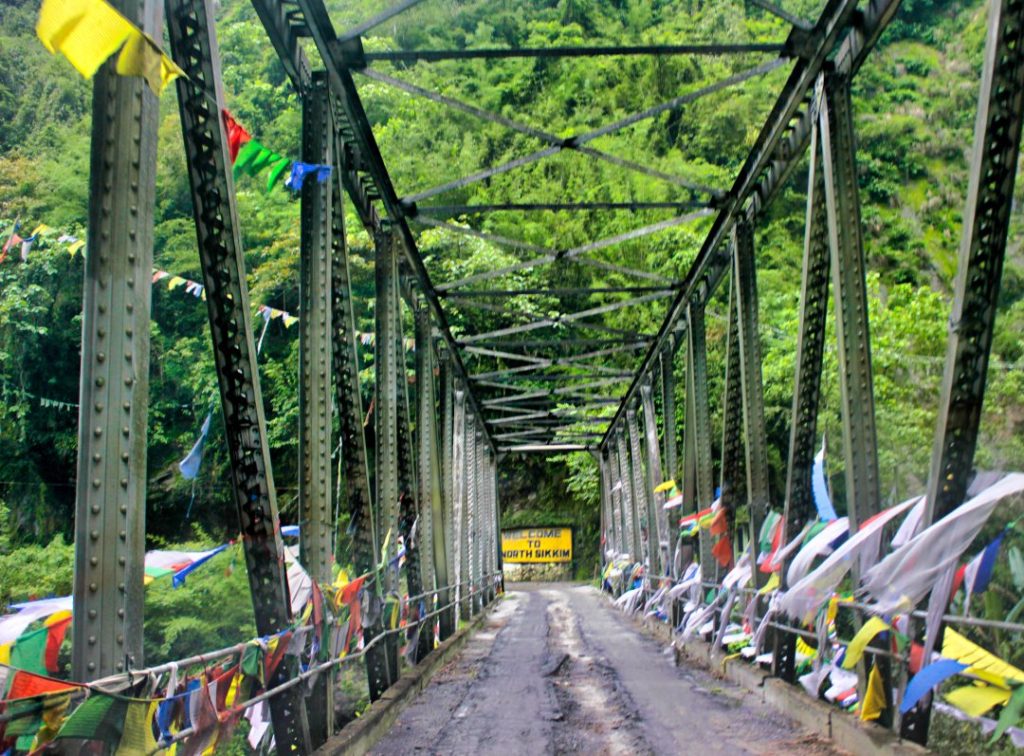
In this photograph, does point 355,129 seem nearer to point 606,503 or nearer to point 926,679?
point 926,679

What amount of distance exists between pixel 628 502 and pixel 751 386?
14673mm

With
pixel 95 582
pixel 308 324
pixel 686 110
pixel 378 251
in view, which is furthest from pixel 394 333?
pixel 686 110

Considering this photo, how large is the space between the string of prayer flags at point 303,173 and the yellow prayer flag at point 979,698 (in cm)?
405

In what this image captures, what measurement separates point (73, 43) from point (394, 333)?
6281mm

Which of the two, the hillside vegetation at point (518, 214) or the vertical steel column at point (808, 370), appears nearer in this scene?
the vertical steel column at point (808, 370)

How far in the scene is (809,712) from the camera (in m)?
6.08

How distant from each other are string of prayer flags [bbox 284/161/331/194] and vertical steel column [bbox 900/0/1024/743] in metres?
3.41

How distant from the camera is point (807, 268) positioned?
6867 millimetres

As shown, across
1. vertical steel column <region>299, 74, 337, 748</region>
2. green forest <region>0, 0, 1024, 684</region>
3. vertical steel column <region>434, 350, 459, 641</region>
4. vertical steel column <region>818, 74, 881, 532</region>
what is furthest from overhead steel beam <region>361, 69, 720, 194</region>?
vertical steel column <region>434, 350, 459, 641</region>

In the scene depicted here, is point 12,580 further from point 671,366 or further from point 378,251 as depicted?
point 671,366

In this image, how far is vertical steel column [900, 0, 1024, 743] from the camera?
391cm

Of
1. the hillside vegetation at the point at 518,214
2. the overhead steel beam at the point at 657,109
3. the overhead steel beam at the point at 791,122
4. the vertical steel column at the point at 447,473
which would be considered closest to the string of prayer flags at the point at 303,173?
the overhead steel beam at the point at 657,109

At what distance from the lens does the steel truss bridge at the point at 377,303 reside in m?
2.89

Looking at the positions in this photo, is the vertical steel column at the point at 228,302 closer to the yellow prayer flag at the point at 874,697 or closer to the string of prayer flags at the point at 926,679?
the string of prayer flags at the point at 926,679
